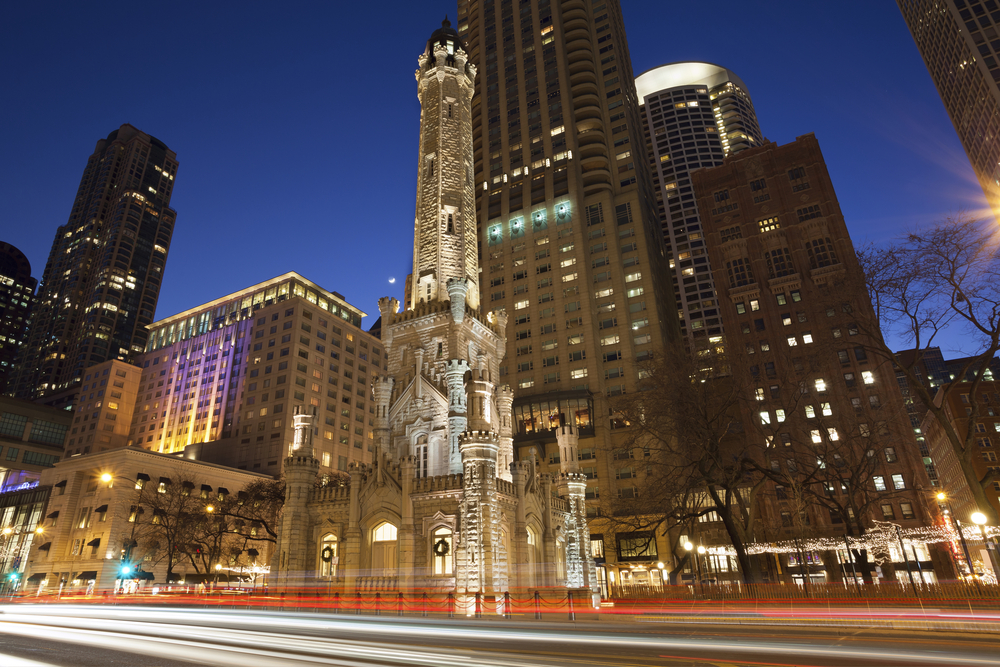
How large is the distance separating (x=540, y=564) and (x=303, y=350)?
8443cm

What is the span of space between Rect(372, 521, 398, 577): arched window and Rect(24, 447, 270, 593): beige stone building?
39502 millimetres

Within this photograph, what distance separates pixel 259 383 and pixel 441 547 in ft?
287

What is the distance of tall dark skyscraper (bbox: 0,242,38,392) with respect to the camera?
605ft

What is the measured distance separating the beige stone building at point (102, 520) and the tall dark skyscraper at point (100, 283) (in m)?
110

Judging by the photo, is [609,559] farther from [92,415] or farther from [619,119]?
[92,415]

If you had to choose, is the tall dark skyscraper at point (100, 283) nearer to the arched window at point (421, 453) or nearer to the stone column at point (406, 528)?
the arched window at point (421, 453)

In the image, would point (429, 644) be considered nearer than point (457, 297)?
Yes

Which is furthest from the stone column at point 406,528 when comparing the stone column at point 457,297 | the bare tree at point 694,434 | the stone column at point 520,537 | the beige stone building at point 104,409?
the beige stone building at point 104,409

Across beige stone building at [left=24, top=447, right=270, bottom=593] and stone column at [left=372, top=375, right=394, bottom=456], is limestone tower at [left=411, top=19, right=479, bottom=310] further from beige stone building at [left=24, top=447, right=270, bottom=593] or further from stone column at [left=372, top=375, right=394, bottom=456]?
beige stone building at [left=24, top=447, right=270, bottom=593]

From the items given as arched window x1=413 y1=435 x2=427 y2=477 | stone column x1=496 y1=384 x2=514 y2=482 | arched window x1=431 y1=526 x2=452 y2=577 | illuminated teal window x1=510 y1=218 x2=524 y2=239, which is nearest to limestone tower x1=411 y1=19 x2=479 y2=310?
stone column x1=496 y1=384 x2=514 y2=482

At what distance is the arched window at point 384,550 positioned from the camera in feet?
106

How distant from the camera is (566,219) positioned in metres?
99.8

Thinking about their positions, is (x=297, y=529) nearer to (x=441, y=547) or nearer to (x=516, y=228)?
(x=441, y=547)

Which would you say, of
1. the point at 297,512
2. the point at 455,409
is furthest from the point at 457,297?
the point at 297,512
